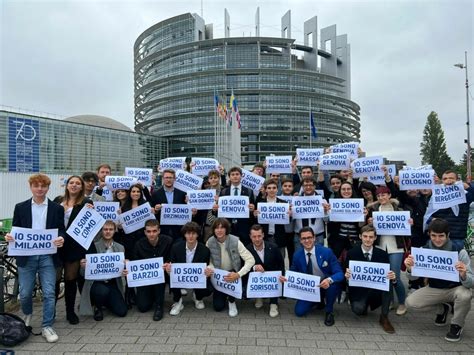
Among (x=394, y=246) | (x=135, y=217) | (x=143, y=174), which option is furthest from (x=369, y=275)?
(x=143, y=174)

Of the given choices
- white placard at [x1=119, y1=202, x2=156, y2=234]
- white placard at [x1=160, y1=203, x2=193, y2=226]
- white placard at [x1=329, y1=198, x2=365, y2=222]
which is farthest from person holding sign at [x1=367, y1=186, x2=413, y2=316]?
white placard at [x1=119, y1=202, x2=156, y2=234]

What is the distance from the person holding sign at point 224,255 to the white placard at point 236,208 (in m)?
0.54

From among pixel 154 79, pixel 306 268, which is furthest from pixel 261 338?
pixel 154 79

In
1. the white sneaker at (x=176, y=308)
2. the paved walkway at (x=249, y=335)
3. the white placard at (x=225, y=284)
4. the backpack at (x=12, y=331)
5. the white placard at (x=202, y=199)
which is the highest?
the white placard at (x=202, y=199)

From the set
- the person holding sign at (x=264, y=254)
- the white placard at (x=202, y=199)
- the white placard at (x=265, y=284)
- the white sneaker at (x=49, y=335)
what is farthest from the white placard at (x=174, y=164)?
the white sneaker at (x=49, y=335)

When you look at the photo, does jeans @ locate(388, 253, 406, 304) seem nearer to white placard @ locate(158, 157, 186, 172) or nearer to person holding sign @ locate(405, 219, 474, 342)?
person holding sign @ locate(405, 219, 474, 342)

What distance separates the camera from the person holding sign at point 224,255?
5812 millimetres

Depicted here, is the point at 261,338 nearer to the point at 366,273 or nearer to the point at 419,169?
the point at 366,273

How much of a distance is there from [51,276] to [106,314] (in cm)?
124

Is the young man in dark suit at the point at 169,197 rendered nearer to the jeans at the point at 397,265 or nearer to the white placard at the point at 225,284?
the white placard at the point at 225,284

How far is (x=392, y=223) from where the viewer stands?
18.7ft

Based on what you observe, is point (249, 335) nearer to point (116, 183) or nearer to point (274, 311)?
point (274, 311)

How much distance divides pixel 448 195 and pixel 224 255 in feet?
12.8

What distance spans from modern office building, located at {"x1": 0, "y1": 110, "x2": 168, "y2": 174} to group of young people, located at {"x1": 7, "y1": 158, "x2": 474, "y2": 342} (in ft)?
189
